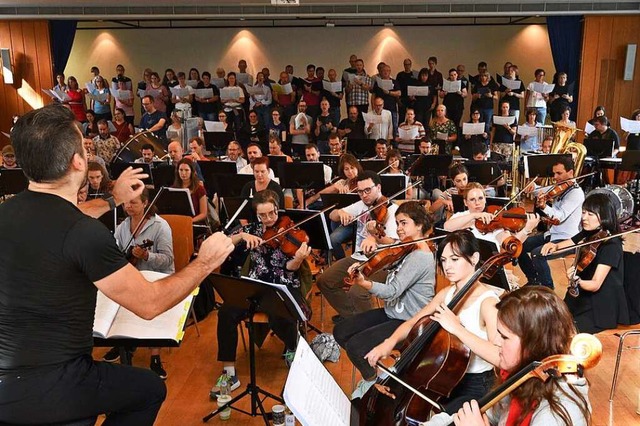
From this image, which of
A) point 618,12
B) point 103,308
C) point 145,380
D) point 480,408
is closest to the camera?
point 480,408

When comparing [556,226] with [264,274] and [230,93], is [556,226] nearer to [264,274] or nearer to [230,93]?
[264,274]

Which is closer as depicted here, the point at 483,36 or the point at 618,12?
the point at 618,12

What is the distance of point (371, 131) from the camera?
31.0 ft

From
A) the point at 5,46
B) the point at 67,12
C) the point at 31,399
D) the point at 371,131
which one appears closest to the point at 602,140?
the point at 371,131

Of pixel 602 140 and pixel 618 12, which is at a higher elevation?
pixel 618 12

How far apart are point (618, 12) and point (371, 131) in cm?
610

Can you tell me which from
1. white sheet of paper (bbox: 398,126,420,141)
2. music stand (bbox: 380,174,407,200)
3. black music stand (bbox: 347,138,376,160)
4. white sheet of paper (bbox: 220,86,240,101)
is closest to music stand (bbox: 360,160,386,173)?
music stand (bbox: 380,174,407,200)

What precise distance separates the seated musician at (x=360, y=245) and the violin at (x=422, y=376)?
1222 millimetres

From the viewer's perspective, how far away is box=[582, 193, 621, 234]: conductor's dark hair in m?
3.47

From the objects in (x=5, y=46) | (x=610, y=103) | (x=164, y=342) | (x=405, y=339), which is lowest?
(x=405, y=339)

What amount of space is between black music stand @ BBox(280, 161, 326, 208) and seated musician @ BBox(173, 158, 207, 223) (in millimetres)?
906

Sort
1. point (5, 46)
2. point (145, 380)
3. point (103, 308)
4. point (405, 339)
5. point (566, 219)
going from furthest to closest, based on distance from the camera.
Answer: point (5, 46)
point (566, 219)
point (405, 339)
point (103, 308)
point (145, 380)

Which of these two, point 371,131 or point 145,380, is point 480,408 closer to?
point 145,380

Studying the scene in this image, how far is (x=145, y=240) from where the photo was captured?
4070mm
